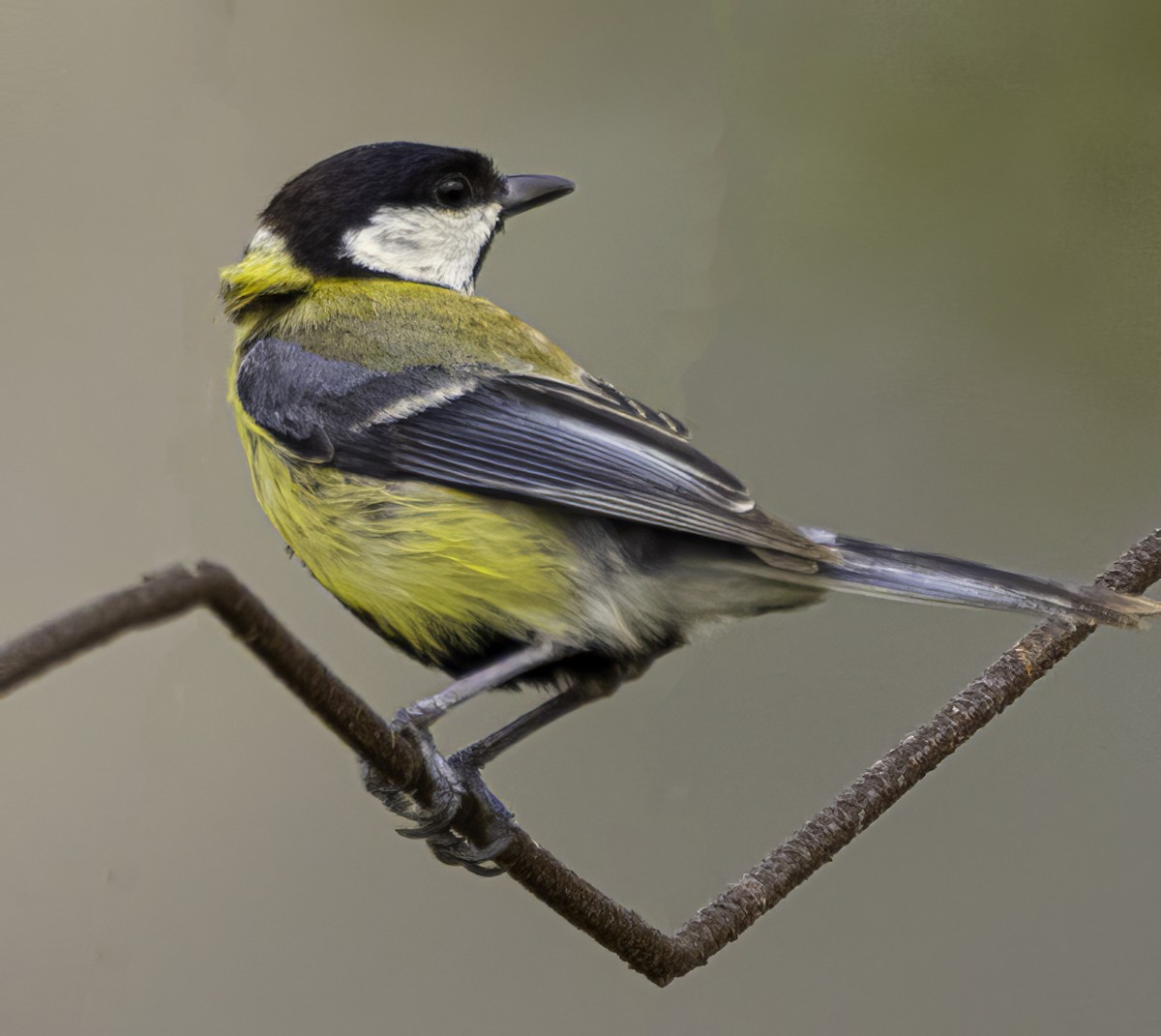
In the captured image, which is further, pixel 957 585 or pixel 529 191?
pixel 529 191

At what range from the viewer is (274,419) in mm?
1648

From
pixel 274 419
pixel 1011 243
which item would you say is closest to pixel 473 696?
pixel 274 419

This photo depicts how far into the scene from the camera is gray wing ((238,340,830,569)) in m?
1.50

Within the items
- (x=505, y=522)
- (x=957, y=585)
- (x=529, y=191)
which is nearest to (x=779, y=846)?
(x=957, y=585)

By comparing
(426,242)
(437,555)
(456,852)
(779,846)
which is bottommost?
(456,852)

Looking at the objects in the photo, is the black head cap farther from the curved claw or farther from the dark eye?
the curved claw

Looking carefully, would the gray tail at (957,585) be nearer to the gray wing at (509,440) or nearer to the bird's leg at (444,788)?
the gray wing at (509,440)

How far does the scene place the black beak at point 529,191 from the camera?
224 centimetres

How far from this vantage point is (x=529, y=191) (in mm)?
2260

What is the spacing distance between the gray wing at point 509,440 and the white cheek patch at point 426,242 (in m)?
0.30

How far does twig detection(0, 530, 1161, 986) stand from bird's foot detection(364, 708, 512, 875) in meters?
0.01

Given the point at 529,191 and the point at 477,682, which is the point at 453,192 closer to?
the point at 529,191

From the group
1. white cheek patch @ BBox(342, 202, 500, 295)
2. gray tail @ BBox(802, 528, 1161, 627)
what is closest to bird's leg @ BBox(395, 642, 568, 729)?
gray tail @ BBox(802, 528, 1161, 627)

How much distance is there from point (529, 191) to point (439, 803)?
3.96 ft
